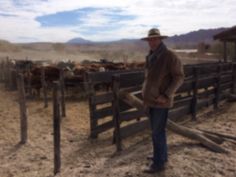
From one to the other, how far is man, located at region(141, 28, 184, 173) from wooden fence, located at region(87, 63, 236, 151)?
1811 mm

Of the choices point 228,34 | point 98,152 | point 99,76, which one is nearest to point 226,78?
point 99,76

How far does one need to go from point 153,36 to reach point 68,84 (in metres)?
12.2

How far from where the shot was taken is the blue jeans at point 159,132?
5.06 metres

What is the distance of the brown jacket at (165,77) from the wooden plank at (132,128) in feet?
7.22

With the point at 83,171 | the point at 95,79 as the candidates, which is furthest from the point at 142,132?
the point at 83,171

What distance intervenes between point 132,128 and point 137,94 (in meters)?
0.65

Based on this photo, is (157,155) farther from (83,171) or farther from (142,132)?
(142,132)

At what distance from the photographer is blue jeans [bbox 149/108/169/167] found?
16.6 feet

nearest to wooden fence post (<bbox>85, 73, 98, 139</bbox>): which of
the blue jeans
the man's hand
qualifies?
the blue jeans

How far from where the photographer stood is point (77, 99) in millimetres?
15562

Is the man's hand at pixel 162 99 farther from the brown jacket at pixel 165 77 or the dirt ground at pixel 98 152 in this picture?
the dirt ground at pixel 98 152

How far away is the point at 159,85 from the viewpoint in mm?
5051

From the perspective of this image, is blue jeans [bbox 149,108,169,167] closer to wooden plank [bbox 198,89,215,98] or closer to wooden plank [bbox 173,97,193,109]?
wooden plank [bbox 173,97,193,109]

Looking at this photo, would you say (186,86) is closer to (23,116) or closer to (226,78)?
(226,78)
